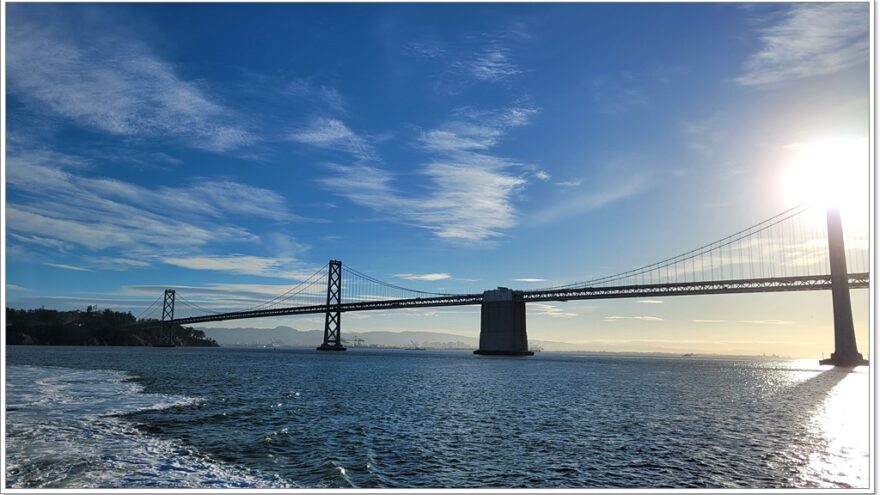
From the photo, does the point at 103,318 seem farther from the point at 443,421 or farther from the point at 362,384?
the point at 443,421

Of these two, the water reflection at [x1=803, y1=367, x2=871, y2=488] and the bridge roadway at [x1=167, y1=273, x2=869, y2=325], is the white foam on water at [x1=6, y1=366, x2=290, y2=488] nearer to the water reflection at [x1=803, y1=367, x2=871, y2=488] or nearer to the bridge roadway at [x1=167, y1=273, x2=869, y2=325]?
the water reflection at [x1=803, y1=367, x2=871, y2=488]

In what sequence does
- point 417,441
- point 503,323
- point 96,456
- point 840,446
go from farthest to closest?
point 503,323 < point 840,446 < point 417,441 < point 96,456

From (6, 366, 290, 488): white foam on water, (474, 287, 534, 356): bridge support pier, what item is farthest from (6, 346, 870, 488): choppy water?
(474, 287, 534, 356): bridge support pier

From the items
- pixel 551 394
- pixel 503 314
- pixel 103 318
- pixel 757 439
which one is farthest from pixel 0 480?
pixel 103 318

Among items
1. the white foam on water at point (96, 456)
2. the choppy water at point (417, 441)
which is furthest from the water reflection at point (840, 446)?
the white foam on water at point (96, 456)

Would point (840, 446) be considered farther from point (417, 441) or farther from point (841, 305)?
point (841, 305)

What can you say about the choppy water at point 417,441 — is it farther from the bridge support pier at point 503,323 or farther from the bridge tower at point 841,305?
the bridge support pier at point 503,323

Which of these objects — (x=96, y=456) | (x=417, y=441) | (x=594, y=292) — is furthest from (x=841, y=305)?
(x=96, y=456)
